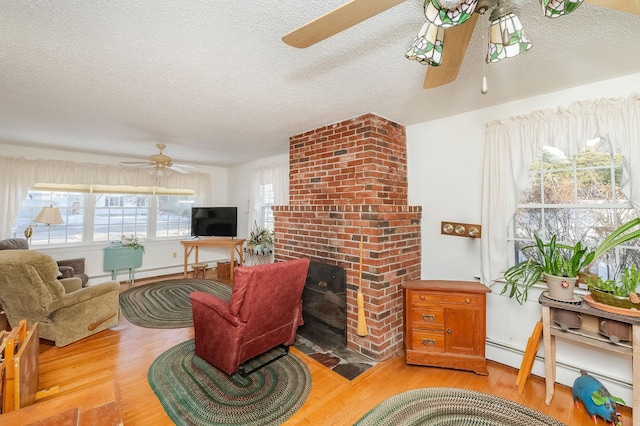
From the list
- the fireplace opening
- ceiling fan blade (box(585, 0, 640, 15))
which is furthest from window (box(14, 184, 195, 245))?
ceiling fan blade (box(585, 0, 640, 15))

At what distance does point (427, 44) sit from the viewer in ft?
3.58

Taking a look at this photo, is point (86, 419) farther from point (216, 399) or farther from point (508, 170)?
point (508, 170)

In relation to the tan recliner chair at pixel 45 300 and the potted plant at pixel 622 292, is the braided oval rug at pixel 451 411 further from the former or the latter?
the tan recliner chair at pixel 45 300

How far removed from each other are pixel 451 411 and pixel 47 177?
595 centimetres

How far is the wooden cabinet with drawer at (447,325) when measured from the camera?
2.28m

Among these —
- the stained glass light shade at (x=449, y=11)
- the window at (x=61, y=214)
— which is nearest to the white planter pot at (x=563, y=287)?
the stained glass light shade at (x=449, y=11)

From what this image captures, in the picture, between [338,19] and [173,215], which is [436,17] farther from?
[173,215]

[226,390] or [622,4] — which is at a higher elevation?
[622,4]

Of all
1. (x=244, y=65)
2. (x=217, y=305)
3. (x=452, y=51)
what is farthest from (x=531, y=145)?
(x=217, y=305)

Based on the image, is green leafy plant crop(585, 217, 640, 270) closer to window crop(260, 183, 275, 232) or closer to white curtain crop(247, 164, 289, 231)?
white curtain crop(247, 164, 289, 231)

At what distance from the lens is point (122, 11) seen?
1309 mm

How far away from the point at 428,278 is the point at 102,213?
5483 mm

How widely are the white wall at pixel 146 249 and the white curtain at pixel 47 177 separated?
5.1 inches

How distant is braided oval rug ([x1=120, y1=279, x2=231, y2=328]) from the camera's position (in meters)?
3.31
